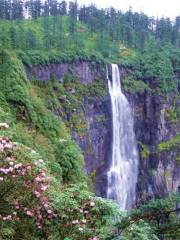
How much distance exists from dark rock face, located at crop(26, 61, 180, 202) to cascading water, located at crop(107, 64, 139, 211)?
0.77m

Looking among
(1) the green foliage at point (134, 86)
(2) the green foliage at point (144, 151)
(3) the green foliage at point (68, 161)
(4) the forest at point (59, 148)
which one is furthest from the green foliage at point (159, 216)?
(1) the green foliage at point (134, 86)

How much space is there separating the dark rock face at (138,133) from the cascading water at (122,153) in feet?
2.51

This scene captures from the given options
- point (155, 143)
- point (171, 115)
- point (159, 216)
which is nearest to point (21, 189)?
point (159, 216)

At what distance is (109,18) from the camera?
9038cm

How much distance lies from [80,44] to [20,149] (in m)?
57.7

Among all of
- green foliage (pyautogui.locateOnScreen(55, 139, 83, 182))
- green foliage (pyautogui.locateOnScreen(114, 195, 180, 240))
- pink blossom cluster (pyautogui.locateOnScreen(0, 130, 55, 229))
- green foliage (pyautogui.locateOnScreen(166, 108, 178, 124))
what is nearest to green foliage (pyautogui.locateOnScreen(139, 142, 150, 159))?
green foliage (pyautogui.locateOnScreen(166, 108, 178, 124))

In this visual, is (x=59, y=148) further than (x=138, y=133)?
No

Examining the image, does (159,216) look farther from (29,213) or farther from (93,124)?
(93,124)

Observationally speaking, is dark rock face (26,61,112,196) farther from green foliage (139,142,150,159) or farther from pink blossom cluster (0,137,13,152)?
pink blossom cluster (0,137,13,152)

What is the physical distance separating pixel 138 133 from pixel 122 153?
4.90 m

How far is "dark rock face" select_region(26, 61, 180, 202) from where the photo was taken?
44.6 meters

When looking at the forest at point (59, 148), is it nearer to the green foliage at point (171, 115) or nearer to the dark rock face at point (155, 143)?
the green foliage at point (171, 115)

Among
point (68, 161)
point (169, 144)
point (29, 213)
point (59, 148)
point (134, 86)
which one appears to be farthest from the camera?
point (134, 86)

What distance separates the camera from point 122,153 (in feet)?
159
